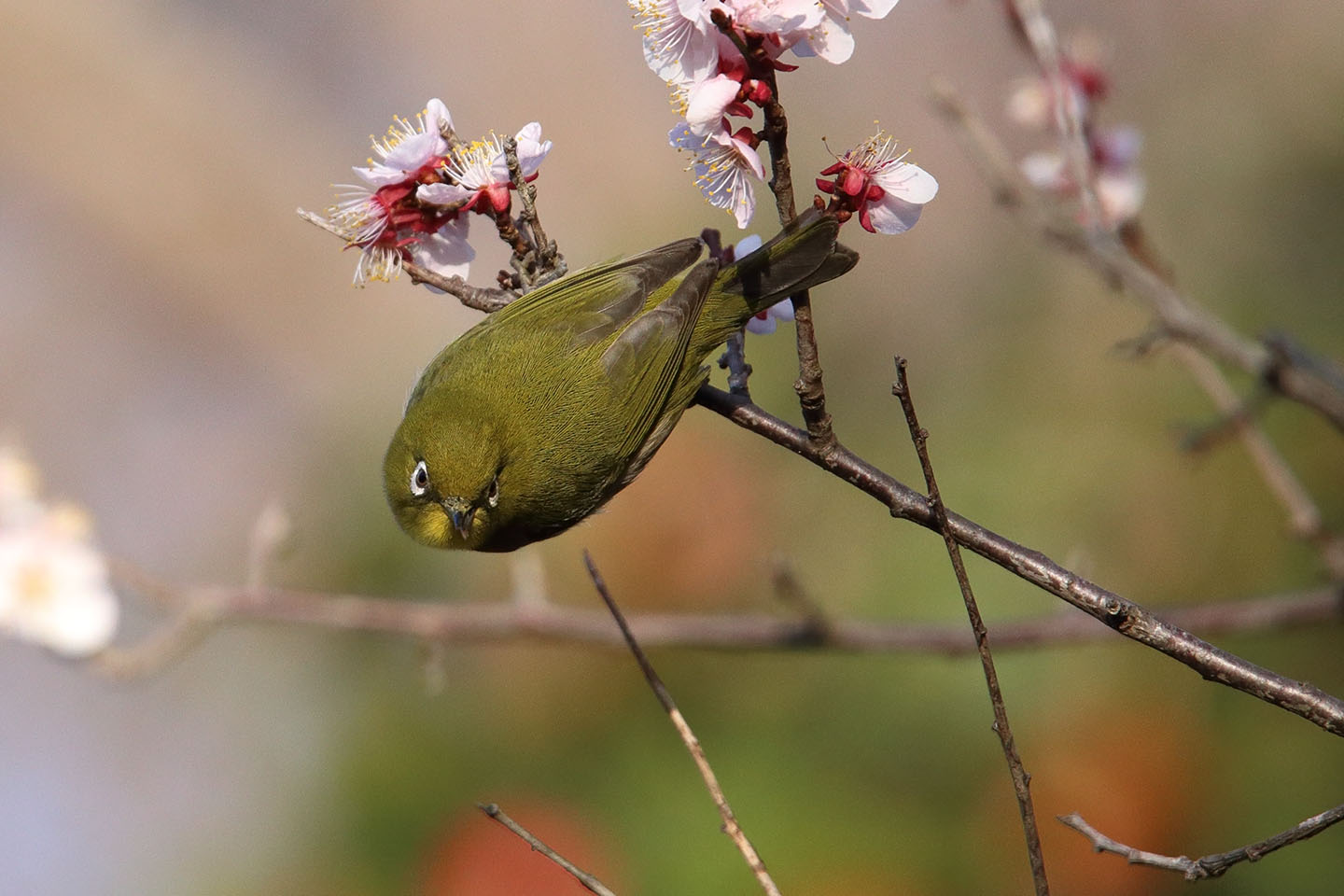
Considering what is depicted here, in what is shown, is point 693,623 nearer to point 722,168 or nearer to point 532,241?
point 532,241

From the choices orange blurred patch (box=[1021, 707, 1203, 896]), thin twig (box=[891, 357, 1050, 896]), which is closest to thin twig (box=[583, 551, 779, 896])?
thin twig (box=[891, 357, 1050, 896])

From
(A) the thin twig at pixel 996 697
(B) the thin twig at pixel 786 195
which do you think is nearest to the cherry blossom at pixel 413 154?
(B) the thin twig at pixel 786 195

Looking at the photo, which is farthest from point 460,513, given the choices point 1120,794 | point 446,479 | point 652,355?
point 1120,794

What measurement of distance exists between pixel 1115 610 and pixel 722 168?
0.83 meters

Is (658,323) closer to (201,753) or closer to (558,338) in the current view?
(558,338)

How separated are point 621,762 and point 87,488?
5530 millimetres

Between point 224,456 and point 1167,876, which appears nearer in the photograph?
point 1167,876

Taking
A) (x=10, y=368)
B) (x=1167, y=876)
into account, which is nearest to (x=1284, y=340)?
(x=1167, y=876)

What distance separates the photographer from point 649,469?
5418mm

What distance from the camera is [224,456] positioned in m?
8.58

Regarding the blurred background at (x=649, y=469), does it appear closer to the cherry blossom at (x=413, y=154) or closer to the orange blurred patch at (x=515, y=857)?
the orange blurred patch at (x=515, y=857)

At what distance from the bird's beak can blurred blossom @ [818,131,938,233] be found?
111 cm

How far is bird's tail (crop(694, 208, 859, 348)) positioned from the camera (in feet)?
6.66

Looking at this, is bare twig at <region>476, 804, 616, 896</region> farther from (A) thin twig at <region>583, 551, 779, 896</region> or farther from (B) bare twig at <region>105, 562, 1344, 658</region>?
(B) bare twig at <region>105, 562, 1344, 658</region>
